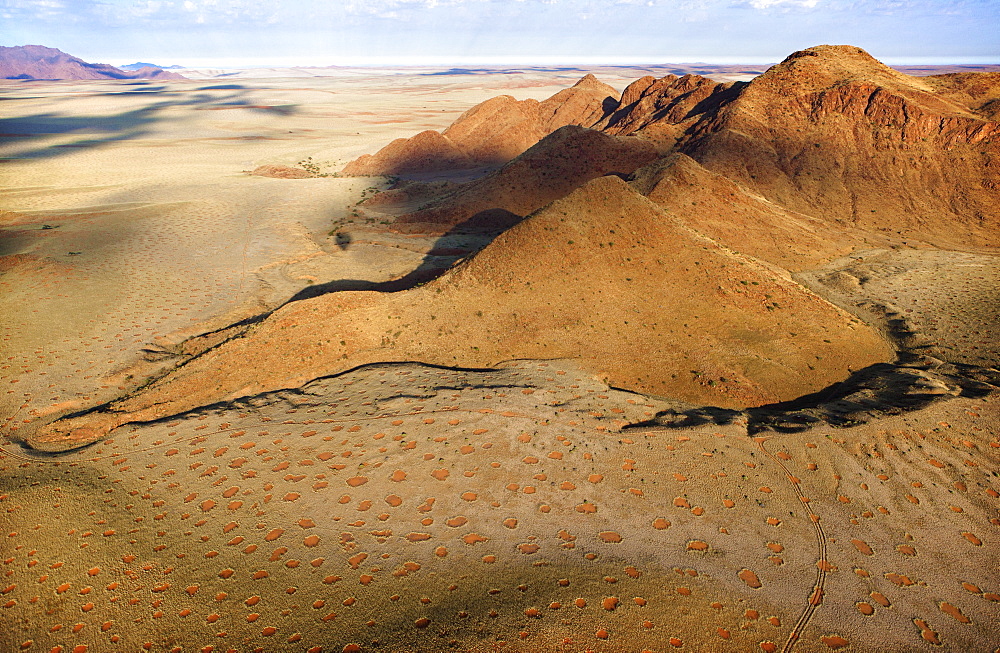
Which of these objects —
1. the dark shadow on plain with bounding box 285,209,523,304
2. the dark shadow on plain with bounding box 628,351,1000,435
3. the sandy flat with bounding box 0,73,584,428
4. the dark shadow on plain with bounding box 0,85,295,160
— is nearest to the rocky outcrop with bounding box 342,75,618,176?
the sandy flat with bounding box 0,73,584,428

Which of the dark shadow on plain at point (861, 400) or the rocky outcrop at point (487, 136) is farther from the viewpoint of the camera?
the rocky outcrop at point (487, 136)

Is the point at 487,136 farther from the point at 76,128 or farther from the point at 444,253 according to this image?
the point at 76,128

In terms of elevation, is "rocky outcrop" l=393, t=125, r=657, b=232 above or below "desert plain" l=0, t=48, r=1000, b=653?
above

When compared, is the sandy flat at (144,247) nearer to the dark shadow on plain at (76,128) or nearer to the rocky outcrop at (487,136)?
the dark shadow on plain at (76,128)

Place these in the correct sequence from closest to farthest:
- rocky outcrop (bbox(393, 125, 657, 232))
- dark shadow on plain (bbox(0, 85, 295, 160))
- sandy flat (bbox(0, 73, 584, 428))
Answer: sandy flat (bbox(0, 73, 584, 428)) → rocky outcrop (bbox(393, 125, 657, 232)) → dark shadow on plain (bbox(0, 85, 295, 160))

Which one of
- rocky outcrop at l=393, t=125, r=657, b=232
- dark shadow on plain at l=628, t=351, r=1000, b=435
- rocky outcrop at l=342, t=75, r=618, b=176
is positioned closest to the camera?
dark shadow on plain at l=628, t=351, r=1000, b=435

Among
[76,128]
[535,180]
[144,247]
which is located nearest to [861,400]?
[535,180]

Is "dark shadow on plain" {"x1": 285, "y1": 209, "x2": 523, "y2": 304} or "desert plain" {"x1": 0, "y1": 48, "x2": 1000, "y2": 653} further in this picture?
"dark shadow on plain" {"x1": 285, "y1": 209, "x2": 523, "y2": 304}

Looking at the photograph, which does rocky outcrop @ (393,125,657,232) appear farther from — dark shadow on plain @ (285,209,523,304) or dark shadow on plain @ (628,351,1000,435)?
dark shadow on plain @ (628,351,1000,435)

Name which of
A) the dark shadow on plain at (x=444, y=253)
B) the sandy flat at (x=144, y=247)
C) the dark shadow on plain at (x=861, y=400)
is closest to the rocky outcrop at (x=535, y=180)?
the dark shadow on plain at (x=444, y=253)
